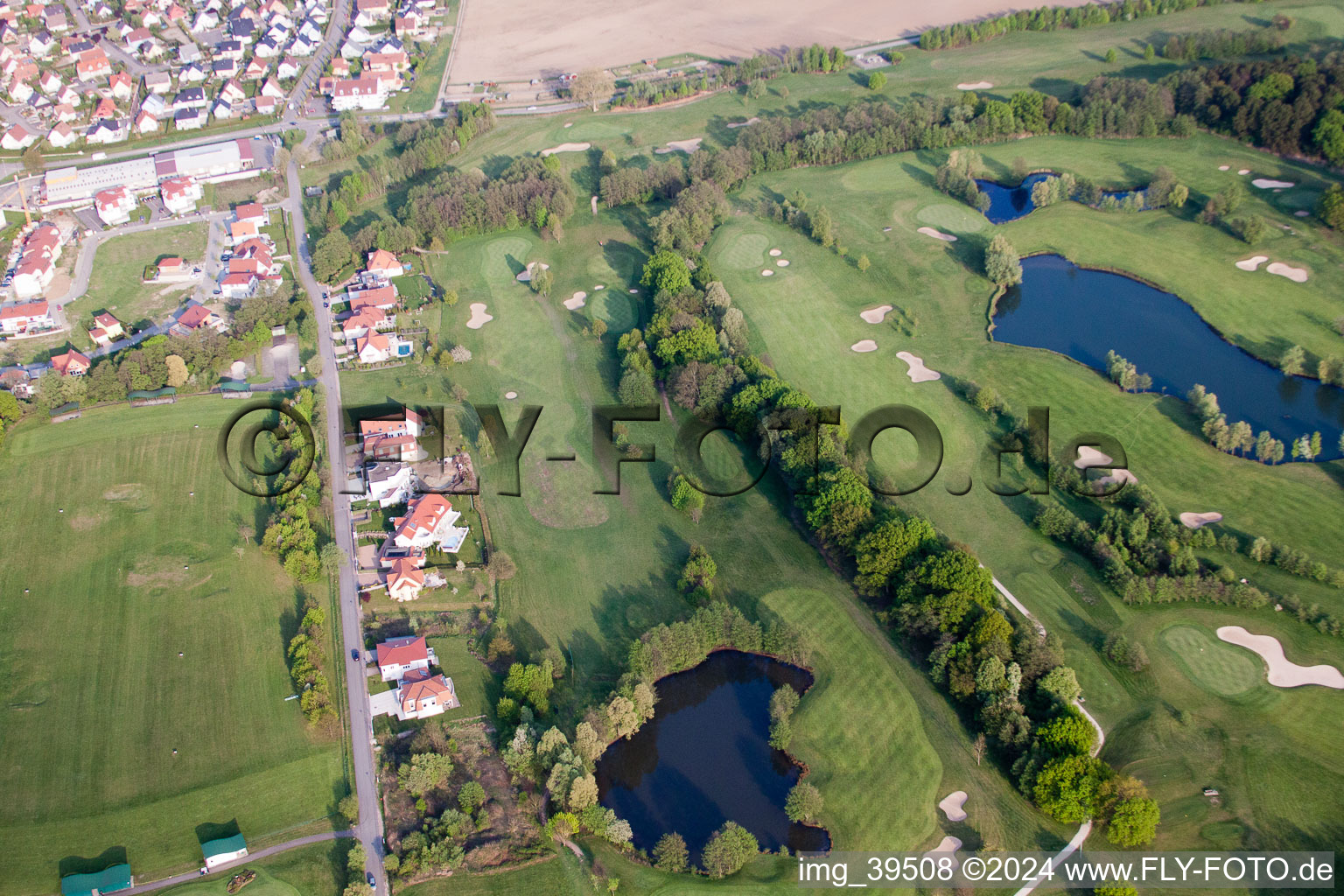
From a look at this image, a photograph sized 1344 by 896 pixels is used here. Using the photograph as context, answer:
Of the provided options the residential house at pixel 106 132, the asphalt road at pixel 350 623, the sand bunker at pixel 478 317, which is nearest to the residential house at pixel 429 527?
the asphalt road at pixel 350 623

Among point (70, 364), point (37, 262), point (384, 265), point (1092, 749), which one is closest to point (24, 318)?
point (37, 262)

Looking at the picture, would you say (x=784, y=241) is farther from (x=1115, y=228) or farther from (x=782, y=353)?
(x=1115, y=228)

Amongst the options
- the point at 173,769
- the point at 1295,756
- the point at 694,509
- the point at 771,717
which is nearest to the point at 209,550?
the point at 173,769

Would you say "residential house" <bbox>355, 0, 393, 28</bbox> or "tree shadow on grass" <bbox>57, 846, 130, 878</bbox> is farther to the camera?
"residential house" <bbox>355, 0, 393, 28</bbox>

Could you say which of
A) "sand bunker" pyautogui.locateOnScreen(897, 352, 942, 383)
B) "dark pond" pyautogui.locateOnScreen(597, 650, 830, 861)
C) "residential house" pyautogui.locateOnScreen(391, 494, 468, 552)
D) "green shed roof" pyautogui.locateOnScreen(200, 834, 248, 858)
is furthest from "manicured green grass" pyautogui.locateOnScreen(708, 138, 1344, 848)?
"green shed roof" pyautogui.locateOnScreen(200, 834, 248, 858)

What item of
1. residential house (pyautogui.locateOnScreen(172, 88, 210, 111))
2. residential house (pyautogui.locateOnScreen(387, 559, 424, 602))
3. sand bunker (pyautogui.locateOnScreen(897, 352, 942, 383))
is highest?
residential house (pyautogui.locateOnScreen(172, 88, 210, 111))

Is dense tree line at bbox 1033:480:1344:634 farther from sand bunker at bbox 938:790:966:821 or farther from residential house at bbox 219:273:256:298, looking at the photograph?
residential house at bbox 219:273:256:298

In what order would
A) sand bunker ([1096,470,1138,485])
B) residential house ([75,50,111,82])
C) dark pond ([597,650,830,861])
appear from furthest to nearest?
residential house ([75,50,111,82]) < sand bunker ([1096,470,1138,485]) < dark pond ([597,650,830,861])

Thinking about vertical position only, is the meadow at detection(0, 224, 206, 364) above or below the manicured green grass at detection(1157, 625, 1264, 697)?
above
